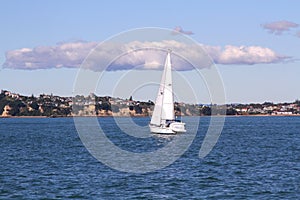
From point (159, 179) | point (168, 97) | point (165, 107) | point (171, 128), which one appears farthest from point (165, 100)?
point (159, 179)

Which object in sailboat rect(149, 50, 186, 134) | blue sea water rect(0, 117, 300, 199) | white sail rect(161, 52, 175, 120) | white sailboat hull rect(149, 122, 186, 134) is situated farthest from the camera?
white sail rect(161, 52, 175, 120)

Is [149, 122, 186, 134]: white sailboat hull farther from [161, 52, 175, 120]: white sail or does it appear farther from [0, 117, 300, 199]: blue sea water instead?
[0, 117, 300, 199]: blue sea water

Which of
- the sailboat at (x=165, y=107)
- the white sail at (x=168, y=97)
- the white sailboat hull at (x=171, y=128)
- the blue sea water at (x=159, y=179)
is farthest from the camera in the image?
the white sail at (x=168, y=97)

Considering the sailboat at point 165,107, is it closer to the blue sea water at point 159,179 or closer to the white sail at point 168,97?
the white sail at point 168,97

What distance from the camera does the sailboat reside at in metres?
127

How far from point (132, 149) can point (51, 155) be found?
16.3m

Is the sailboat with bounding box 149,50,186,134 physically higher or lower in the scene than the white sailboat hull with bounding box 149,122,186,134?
higher

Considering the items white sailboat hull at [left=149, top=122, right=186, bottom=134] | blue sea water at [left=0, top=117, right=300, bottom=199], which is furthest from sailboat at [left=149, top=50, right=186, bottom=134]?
blue sea water at [left=0, top=117, right=300, bottom=199]

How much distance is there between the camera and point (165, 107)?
5027 inches

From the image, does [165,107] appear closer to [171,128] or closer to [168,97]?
[168,97]

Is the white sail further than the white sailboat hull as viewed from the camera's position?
Yes

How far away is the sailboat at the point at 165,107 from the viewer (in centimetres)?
12681

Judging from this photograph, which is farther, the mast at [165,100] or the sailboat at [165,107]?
the mast at [165,100]

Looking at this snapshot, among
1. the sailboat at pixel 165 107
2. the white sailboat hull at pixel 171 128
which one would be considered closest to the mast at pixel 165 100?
the sailboat at pixel 165 107
